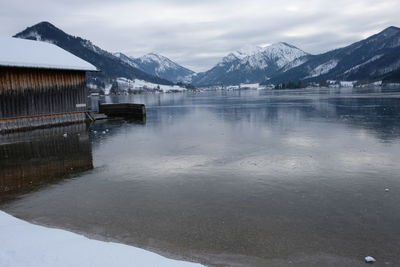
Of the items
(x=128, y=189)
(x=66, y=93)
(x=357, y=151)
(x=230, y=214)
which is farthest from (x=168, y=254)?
(x=66, y=93)

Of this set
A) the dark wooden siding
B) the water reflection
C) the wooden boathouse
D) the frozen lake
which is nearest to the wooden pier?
the wooden boathouse

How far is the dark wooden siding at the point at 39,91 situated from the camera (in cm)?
2677

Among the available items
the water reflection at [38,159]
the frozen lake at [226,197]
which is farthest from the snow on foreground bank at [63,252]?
the water reflection at [38,159]

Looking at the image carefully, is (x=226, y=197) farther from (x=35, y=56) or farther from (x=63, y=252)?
(x=35, y=56)

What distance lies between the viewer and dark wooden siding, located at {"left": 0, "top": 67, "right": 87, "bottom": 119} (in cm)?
2677

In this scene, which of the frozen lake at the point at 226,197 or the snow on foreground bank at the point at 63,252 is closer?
the snow on foreground bank at the point at 63,252

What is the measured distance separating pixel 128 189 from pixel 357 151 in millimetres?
12010

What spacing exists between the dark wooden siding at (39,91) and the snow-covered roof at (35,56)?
909mm

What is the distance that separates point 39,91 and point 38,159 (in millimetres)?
14726

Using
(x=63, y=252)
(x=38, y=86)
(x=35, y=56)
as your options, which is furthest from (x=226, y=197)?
(x=35, y=56)

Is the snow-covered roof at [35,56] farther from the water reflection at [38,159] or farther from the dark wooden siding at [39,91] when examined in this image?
the water reflection at [38,159]

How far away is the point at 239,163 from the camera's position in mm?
14945

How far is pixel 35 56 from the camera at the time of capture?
96.0 ft

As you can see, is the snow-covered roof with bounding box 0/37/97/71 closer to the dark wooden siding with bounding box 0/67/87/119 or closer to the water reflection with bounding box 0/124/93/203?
the dark wooden siding with bounding box 0/67/87/119
